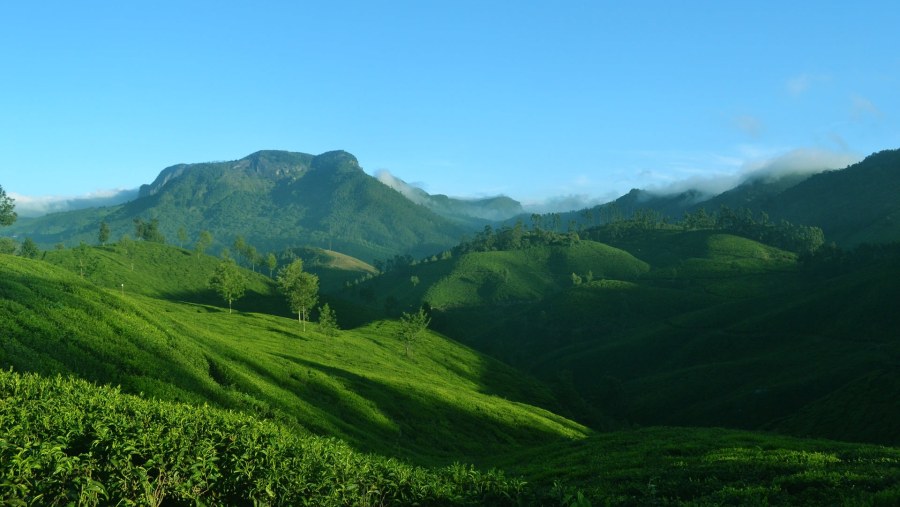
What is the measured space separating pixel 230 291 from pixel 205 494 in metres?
174

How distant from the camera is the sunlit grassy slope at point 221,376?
160ft

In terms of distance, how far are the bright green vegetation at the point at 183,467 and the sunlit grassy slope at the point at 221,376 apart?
88.8 ft

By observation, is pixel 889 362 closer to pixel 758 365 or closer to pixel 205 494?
pixel 758 365

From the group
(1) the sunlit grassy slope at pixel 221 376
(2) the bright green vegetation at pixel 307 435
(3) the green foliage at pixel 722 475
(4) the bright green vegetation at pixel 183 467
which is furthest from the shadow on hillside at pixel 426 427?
(4) the bright green vegetation at pixel 183 467

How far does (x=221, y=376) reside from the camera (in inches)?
2365

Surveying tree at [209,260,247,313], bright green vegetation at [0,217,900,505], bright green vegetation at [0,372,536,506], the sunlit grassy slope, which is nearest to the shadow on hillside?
the sunlit grassy slope

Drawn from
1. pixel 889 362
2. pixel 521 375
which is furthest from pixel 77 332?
pixel 889 362

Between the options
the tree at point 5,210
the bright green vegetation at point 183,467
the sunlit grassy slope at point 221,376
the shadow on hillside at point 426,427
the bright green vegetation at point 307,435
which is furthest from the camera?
the tree at point 5,210

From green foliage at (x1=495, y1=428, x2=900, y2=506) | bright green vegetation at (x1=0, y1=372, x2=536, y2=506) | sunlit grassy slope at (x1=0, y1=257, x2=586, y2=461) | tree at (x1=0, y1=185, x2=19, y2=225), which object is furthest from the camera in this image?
tree at (x1=0, y1=185, x2=19, y2=225)

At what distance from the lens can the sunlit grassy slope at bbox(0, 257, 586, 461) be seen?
48.8 meters

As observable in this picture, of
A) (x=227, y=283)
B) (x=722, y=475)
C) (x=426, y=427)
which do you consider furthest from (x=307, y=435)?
(x=227, y=283)

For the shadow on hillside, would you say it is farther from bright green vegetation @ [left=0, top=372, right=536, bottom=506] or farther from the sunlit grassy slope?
bright green vegetation @ [left=0, top=372, right=536, bottom=506]

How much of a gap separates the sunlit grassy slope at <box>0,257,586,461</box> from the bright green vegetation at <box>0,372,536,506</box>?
88.8 feet

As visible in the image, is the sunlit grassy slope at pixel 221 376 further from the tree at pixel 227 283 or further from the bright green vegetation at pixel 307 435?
the tree at pixel 227 283
